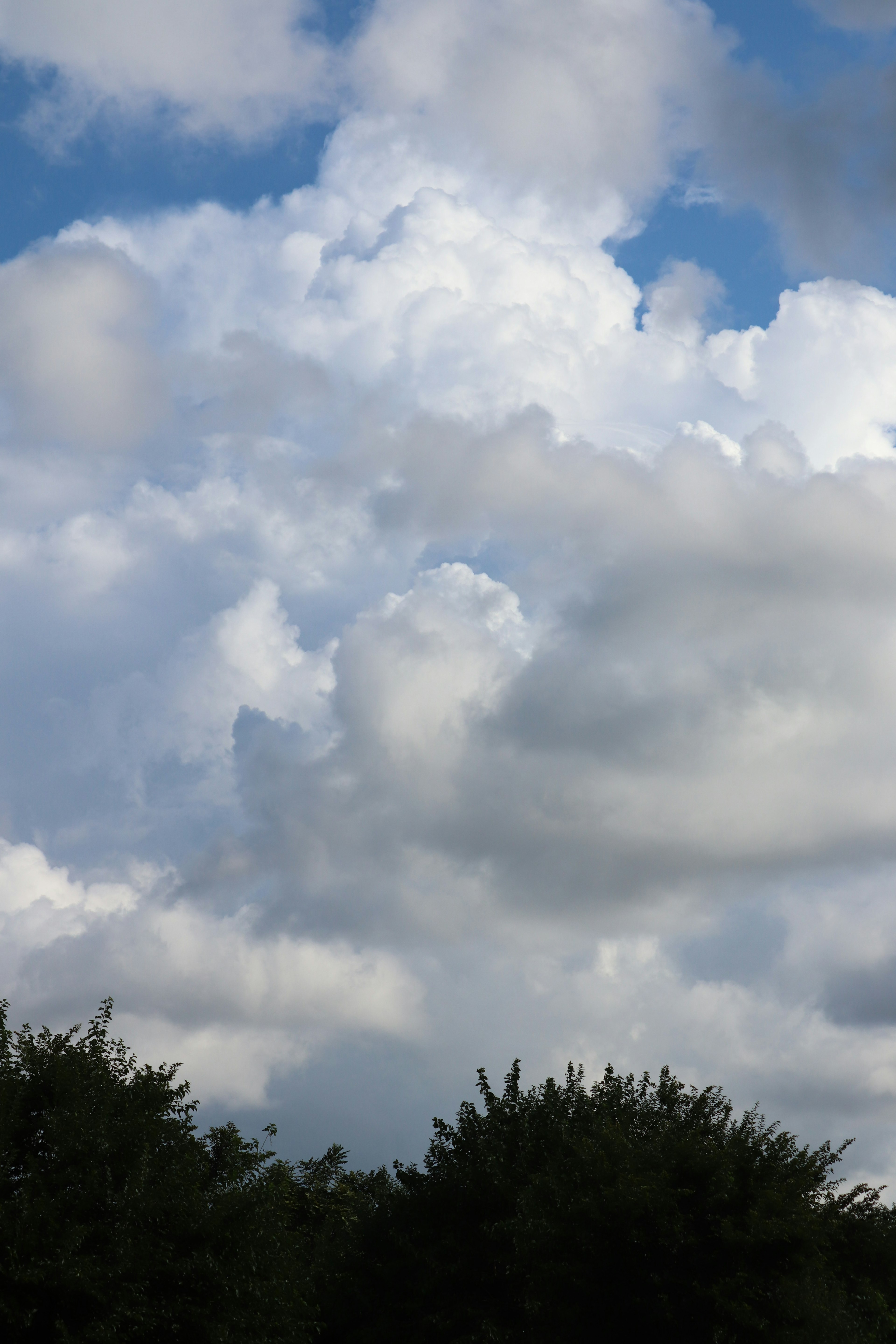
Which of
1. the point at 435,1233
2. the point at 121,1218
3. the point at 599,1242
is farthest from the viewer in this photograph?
the point at 435,1233

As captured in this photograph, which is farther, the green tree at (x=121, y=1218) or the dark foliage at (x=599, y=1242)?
the dark foliage at (x=599, y=1242)

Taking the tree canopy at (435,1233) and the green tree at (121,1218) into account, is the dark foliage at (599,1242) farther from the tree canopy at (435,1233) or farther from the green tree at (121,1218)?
the green tree at (121,1218)

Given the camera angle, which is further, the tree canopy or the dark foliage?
the dark foliage

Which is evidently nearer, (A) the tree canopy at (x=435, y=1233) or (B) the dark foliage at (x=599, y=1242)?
(A) the tree canopy at (x=435, y=1233)

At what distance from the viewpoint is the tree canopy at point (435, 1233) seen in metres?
23.6

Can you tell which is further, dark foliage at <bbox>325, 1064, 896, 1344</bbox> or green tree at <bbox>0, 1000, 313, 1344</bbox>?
dark foliage at <bbox>325, 1064, 896, 1344</bbox>

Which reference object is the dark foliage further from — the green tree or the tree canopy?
the green tree

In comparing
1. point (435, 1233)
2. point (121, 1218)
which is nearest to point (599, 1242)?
point (435, 1233)

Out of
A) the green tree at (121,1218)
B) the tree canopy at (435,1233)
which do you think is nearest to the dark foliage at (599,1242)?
the tree canopy at (435,1233)

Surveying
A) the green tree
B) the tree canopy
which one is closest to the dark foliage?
the tree canopy

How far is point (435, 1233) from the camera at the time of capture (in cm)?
3350

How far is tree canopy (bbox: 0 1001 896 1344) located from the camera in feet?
77.5

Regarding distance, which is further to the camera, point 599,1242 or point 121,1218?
point 599,1242

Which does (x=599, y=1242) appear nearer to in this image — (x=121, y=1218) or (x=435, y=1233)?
(x=435, y=1233)
